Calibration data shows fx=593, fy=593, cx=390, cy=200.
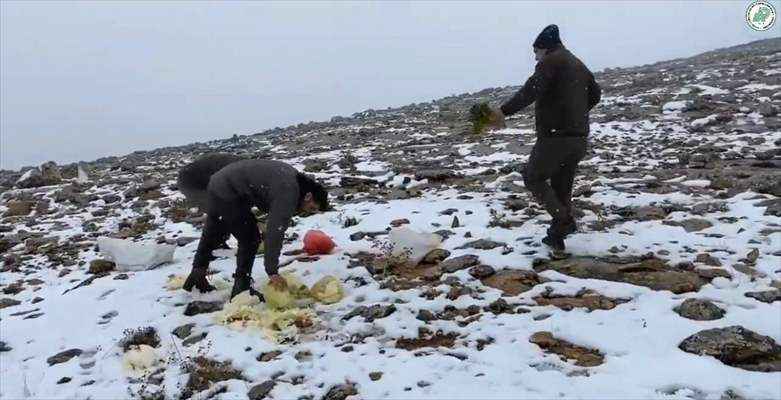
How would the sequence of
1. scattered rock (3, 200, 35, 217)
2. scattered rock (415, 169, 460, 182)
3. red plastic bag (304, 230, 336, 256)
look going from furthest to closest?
1. scattered rock (3, 200, 35, 217)
2. scattered rock (415, 169, 460, 182)
3. red plastic bag (304, 230, 336, 256)

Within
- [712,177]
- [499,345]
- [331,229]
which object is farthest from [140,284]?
[712,177]

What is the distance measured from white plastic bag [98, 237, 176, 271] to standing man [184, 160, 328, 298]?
1.43 m

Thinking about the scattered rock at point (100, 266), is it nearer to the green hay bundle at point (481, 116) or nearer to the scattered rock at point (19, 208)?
the green hay bundle at point (481, 116)

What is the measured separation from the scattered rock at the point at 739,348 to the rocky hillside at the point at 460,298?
0.6 inches

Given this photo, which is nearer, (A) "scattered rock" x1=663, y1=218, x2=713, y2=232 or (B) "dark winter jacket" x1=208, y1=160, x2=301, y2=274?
(B) "dark winter jacket" x1=208, y1=160, x2=301, y2=274

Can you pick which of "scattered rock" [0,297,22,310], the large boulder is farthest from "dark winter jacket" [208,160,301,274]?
the large boulder

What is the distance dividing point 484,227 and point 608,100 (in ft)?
46.1

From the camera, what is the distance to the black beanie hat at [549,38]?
6.52 m

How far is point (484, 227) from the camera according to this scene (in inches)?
312

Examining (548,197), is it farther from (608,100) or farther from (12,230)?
(608,100)

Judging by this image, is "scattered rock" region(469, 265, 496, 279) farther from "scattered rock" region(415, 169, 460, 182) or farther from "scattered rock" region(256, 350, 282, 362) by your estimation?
"scattered rock" region(415, 169, 460, 182)

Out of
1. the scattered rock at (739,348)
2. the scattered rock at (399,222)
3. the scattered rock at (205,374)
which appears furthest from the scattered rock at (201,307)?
the scattered rock at (739,348)

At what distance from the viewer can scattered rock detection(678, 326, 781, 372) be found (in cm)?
436

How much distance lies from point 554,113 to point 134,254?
18.4ft
